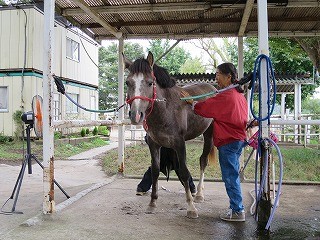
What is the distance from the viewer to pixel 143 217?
372 centimetres

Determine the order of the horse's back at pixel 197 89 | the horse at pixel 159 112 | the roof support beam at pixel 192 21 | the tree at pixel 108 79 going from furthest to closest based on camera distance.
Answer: the tree at pixel 108 79
the roof support beam at pixel 192 21
the horse's back at pixel 197 89
the horse at pixel 159 112

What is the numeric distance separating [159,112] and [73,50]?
15.1 m

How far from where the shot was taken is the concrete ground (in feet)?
10.3

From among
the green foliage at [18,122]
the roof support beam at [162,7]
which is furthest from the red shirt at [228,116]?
the green foliage at [18,122]

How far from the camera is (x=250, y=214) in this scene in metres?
3.81

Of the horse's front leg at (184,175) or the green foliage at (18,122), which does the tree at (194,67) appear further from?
the horse's front leg at (184,175)

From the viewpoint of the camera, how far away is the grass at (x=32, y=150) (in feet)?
34.9

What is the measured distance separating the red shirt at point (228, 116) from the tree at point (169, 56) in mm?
28881

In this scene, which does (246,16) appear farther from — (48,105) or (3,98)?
(3,98)

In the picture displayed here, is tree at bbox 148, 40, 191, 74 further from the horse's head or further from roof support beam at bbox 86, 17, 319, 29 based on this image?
the horse's head

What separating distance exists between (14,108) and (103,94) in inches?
847

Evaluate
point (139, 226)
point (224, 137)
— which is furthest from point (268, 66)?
point (139, 226)

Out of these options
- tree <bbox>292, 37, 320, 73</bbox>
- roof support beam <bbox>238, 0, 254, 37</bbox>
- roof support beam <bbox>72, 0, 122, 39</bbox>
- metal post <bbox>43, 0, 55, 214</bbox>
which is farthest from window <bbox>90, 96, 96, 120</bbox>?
metal post <bbox>43, 0, 55, 214</bbox>

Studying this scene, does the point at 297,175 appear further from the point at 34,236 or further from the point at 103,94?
the point at 103,94
